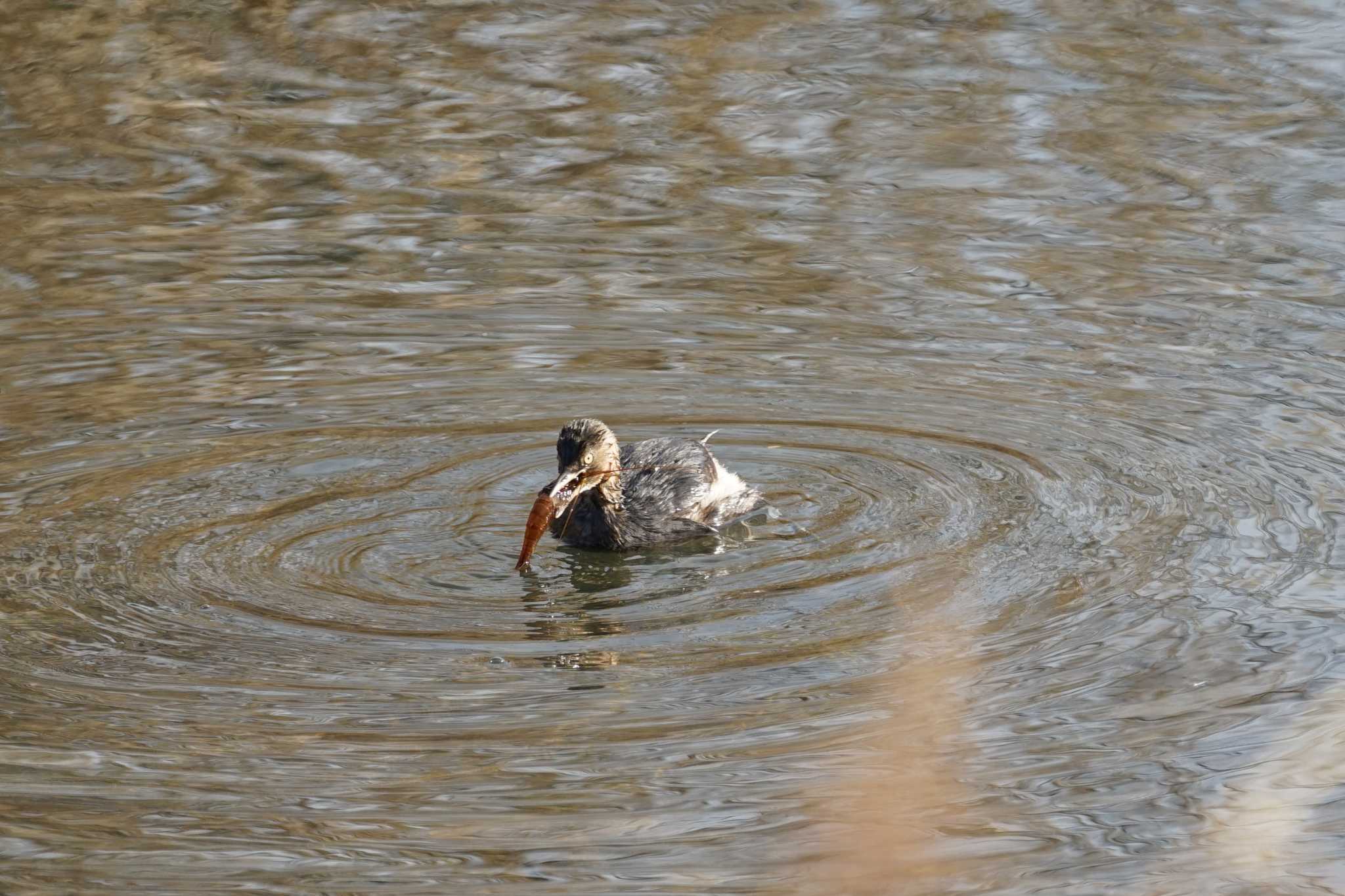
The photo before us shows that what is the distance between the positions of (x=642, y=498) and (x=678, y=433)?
928 millimetres

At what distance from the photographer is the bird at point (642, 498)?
8305mm

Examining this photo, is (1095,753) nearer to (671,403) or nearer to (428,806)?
(428,806)

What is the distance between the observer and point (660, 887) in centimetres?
533

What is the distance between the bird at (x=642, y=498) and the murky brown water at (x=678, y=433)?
230 mm

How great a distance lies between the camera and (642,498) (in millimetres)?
8516

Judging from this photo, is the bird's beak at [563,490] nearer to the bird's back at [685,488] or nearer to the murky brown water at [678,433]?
the murky brown water at [678,433]

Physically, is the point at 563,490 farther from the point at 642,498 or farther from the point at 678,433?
the point at 678,433

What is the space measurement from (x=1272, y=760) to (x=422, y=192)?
828cm

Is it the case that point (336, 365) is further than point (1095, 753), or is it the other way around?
point (336, 365)

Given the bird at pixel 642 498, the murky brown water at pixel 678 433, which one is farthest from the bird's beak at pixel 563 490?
the murky brown water at pixel 678 433

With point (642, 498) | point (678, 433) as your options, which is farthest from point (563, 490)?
point (678, 433)

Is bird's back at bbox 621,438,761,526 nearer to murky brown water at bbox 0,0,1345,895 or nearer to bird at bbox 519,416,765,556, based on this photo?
bird at bbox 519,416,765,556

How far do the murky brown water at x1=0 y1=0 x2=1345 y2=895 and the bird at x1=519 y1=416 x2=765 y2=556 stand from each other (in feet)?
0.75

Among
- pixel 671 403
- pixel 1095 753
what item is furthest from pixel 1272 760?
pixel 671 403
